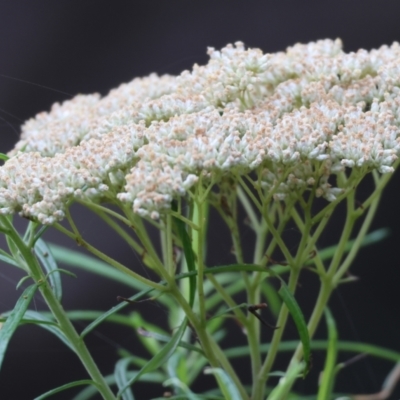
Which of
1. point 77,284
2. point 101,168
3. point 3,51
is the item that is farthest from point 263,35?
point 101,168

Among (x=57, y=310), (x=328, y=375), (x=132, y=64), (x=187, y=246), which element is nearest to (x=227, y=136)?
(x=187, y=246)

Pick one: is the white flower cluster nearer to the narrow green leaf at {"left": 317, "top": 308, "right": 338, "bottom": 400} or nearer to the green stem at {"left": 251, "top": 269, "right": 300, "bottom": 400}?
the green stem at {"left": 251, "top": 269, "right": 300, "bottom": 400}

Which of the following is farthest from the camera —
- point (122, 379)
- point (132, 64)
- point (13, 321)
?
point (132, 64)

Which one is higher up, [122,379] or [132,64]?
[132,64]

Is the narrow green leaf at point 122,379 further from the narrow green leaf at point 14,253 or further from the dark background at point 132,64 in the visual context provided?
the dark background at point 132,64

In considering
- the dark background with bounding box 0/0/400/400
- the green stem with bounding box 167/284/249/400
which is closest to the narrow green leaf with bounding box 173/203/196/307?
the green stem with bounding box 167/284/249/400

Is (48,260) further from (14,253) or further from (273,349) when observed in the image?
(273,349)
